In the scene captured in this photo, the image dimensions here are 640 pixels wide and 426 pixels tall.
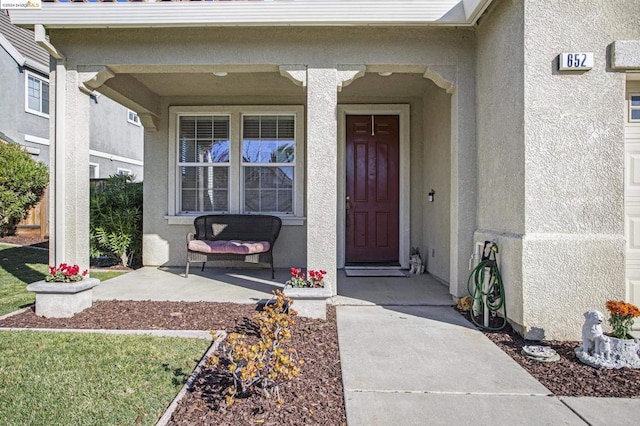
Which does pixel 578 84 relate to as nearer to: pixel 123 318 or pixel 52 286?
pixel 123 318

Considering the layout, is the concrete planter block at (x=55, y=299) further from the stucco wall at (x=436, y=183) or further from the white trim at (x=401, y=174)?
the stucco wall at (x=436, y=183)

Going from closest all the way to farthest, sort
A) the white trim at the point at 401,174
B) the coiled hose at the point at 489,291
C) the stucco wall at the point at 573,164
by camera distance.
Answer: the stucco wall at the point at 573,164, the coiled hose at the point at 489,291, the white trim at the point at 401,174

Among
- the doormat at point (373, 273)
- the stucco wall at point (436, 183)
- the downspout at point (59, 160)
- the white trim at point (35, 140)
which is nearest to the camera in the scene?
the downspout at point (59, 160)

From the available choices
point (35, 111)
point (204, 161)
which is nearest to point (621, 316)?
point (204, 161)

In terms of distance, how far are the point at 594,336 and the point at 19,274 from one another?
24.0 ft

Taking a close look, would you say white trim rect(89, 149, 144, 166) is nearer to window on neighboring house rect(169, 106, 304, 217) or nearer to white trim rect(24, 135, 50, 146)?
white trim rect(24, 135, 50, 146)

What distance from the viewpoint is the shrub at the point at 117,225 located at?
22.7ft

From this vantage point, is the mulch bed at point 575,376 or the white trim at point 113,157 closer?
the mulch bed at point 575,376

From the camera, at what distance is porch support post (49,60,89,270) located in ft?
15.1

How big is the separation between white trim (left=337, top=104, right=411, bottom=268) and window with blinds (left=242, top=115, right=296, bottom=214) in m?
0.85

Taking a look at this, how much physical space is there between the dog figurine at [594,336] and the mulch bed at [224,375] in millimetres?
1881

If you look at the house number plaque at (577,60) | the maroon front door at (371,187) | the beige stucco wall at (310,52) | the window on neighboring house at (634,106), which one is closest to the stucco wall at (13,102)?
the beige stucco wall at (310,52)

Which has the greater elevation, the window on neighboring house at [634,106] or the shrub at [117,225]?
the window on neighboring house at [634,106]

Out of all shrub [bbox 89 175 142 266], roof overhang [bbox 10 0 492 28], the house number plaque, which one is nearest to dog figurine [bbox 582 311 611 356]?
the house number plaque
